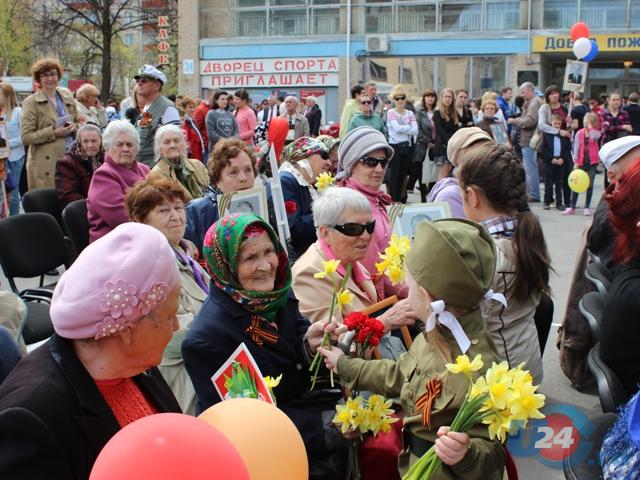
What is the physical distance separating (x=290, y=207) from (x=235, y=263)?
2964mm

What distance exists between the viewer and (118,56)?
46312 millimetres

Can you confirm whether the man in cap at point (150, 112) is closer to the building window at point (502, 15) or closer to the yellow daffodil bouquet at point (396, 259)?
the yellow daffodil bouquet at point (396, 259)

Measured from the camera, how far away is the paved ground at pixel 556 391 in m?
2.96

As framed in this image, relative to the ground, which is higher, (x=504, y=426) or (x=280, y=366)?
(x=504, y=426)

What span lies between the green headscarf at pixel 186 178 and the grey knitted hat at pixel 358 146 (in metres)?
1.98

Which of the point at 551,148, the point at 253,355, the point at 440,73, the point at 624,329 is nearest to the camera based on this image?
the point at 253,355

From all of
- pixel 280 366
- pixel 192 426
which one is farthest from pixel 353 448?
pixel 192 426

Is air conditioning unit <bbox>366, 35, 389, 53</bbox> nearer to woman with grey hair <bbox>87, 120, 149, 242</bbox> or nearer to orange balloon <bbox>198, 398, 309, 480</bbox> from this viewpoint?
woman with grey hair <bbox>87, 120, 149, 242</bbox>

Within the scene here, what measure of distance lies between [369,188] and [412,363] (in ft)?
8.10

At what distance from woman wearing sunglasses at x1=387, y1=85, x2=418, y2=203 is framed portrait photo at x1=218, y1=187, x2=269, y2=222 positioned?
8.00 m

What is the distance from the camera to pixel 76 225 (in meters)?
6.35

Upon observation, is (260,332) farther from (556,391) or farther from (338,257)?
(556,391)

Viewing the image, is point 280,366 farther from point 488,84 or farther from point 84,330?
point 488,84

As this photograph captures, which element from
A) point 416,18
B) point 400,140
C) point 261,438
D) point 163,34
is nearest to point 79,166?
point 261,438
